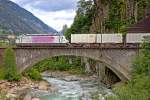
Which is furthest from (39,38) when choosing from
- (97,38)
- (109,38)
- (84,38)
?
(109,38)

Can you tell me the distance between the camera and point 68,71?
4550 inches

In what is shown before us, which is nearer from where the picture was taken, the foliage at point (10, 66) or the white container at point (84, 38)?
the foliage at point (10, 66)

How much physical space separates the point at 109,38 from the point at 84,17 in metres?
53.7

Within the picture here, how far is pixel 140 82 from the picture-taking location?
174ft

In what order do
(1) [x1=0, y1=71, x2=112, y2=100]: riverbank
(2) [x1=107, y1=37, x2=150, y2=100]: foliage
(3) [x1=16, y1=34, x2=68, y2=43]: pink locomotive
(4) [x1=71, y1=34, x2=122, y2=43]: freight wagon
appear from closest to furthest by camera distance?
(2) [x1=107, y1=37, x2=150, y2=100]: foliage → (1) [x1=0, y1=71, x2=112, y2=100]: riverbank → (4) [x1=71, y1=34, x2=122, y2=43]: freight wagon → (3) [x1=16, y1=34, x2=68, y2=43]: pink locomotive

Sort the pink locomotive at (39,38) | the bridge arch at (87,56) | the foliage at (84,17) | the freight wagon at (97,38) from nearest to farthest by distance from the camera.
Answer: the bridge arch at (87,56)
the freight wagon at (97,38)
the pink locomotive at (39,38)
the foliage at (84,17)

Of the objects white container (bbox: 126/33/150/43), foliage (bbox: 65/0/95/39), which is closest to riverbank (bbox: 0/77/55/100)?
white container (bbox: 126/33/150/43)

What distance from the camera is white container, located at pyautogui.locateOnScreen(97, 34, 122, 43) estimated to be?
→ 245ft

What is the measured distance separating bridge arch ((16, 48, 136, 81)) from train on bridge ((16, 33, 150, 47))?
1585 mm

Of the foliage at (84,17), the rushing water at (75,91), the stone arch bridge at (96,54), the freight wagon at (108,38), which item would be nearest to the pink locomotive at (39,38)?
the freight wagon at (108,38)

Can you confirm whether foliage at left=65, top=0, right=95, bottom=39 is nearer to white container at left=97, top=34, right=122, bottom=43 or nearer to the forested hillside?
the forested hillside

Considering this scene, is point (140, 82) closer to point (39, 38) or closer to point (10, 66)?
point (10, 66)

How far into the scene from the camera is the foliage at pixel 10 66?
245 feet

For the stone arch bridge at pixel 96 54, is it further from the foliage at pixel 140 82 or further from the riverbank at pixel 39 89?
the foliage at pixel 140 82
